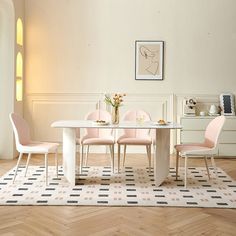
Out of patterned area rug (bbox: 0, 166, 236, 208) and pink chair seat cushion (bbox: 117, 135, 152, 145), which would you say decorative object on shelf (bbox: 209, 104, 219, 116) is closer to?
patterned area rug (bbox: 0, 166, 236, 208)

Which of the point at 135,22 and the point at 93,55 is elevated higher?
the point at 135,22

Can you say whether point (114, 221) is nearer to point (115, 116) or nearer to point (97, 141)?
point (115, 116)

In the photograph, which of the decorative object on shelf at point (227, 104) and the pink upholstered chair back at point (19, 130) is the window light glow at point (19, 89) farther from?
the decorative object on shelf at point (227, 104)

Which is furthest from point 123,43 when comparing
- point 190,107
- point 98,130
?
point 98,130

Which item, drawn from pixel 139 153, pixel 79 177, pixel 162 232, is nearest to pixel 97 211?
pixel 162 232

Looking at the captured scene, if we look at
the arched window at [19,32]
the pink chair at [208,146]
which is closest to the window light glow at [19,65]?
the arched window at [19,32]

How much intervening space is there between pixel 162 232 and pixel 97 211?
758mm

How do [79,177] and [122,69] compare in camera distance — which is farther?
[122,69]

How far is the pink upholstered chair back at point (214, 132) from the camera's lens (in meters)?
4.65

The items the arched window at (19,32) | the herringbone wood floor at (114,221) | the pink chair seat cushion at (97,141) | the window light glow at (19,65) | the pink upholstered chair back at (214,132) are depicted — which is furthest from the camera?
the window light glow at (19,65)

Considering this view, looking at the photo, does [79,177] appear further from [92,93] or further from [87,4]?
[87,4]

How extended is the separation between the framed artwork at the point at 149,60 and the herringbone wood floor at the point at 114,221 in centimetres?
338

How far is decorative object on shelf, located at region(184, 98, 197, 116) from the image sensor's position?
663 cm

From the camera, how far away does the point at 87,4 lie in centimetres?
674
